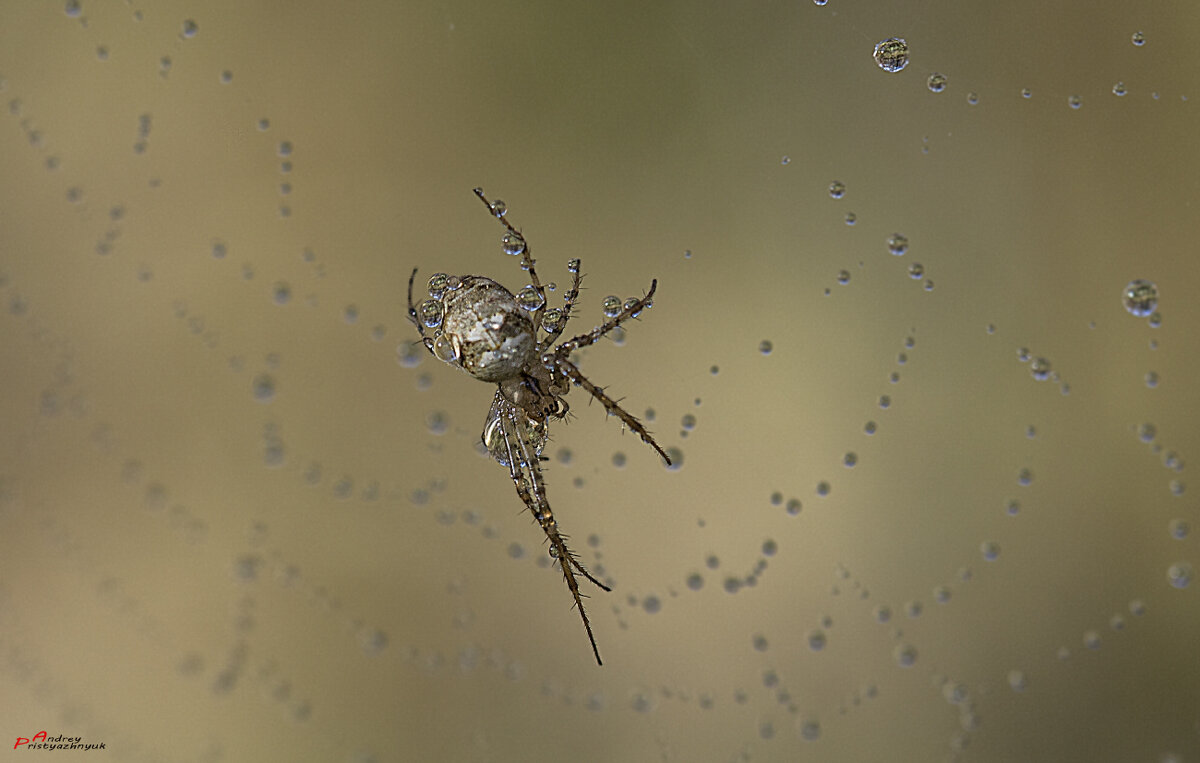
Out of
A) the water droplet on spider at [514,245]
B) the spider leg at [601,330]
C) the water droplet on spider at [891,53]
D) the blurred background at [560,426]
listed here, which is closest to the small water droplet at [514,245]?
the water droplet on spider at [514,245]

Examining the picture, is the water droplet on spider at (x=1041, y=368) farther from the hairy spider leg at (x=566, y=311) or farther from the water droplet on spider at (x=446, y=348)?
the water droplet on spider at (x=446, y=348)

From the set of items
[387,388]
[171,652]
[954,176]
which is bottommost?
[171,652]

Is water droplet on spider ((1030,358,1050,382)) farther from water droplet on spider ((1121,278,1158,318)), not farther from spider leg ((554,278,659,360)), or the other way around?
spider leg ((554,278,659,360))

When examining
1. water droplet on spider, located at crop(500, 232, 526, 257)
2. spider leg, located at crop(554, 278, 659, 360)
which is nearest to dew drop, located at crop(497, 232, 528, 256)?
water droplet on spider, located at crop(500, 232, 526, 257)

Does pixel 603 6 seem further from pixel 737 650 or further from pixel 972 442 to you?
pixel 737 650

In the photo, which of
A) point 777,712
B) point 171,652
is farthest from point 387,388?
point 777,712

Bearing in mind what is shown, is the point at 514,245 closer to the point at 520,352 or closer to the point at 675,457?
the point at 520,352
